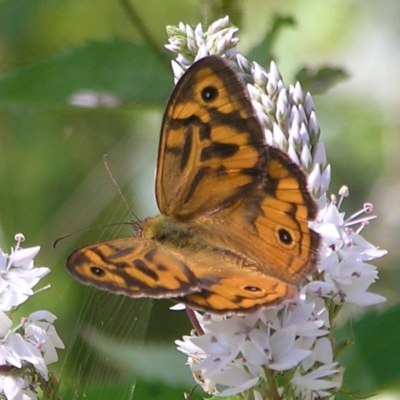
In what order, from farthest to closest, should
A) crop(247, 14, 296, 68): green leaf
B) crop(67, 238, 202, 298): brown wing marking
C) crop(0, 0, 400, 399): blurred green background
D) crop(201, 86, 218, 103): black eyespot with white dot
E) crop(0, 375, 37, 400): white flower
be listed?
crop(247, 14, 296, 68): green leaf, crop(0, 0, 400, 399): blurred green background, crop(201, 86, 218, 103): black eyespot with white dot, crop(0, 375, 37, 400): white flower, crop(67, 238, 202, 298): brown wing marking

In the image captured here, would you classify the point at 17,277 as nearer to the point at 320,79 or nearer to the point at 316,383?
the point at 316,383

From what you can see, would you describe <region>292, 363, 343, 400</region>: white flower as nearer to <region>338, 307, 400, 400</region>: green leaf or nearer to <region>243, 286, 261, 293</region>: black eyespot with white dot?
<region>243, 286, 261, 293</region>: black eyespot with white dot

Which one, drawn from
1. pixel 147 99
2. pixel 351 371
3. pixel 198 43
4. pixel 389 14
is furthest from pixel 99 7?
pixel 351 371

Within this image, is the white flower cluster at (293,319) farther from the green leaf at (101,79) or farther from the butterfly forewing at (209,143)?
the green leaf at (101,79)

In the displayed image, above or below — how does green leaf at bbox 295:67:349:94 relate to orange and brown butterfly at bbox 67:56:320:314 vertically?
above

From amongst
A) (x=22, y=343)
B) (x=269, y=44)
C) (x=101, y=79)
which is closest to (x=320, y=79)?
(x=269, y=44)

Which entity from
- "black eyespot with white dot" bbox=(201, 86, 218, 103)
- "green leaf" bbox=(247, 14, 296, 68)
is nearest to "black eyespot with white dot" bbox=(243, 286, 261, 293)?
"black eyespot with white dot" bbox=(201, 86, 218, 103)

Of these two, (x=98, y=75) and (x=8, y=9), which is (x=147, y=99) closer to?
(x=98, y=75)
